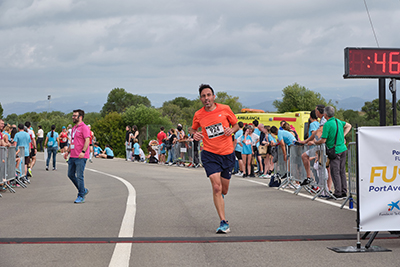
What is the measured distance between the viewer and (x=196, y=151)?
25.2 m

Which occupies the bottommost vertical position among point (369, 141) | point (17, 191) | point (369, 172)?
point (17, 191)

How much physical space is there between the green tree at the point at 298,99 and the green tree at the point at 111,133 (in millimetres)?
37734

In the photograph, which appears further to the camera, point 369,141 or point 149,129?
point 149,129

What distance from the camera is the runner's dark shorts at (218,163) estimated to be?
24.4 ft

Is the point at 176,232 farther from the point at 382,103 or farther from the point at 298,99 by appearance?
the point at 298,99

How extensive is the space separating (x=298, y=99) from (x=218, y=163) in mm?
83447

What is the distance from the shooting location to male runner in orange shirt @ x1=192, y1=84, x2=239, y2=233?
739 centimetres

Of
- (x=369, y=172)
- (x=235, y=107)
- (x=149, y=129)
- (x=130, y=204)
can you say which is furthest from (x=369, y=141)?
(x=235, y=107)

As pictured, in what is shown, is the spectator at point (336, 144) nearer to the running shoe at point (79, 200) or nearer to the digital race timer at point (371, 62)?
the digital race timer at point (371, 62)

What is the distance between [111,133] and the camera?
5825 centimetres

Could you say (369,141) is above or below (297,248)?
above

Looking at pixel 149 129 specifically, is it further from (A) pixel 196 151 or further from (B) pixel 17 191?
(B) pixel 17 191

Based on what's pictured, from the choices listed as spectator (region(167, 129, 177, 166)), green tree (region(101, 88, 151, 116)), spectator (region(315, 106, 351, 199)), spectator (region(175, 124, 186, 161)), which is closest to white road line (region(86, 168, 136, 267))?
spectator (region(315, 106, 351, 199))

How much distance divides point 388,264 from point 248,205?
5002 mm
